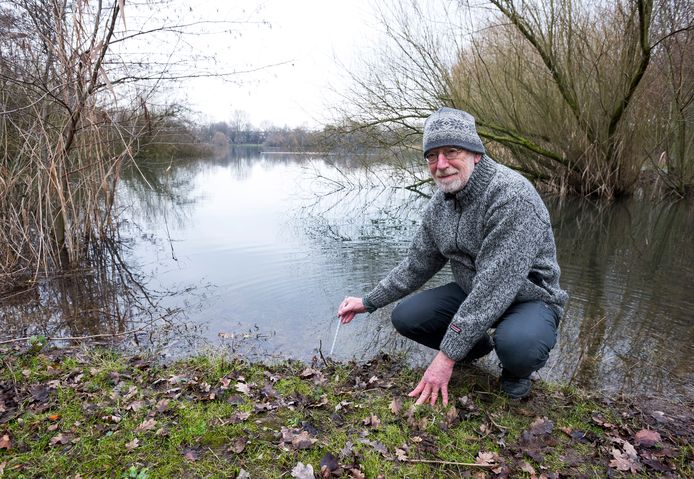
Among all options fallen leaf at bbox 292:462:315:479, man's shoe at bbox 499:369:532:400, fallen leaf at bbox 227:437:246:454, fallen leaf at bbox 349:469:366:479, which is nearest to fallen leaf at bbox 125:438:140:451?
fallen leaf at bbox 227:437:246:454

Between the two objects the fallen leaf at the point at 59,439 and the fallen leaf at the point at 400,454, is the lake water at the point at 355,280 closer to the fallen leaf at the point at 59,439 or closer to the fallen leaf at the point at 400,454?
the fallen leaf at the point at 400,454

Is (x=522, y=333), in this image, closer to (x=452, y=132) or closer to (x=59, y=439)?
(x=452, y=132)

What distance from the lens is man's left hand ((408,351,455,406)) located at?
2.52m

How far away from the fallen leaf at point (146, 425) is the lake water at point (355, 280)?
1.35 m

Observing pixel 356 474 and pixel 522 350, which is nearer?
pixel 356 474

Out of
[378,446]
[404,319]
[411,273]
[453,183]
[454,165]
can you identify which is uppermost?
[454,165]

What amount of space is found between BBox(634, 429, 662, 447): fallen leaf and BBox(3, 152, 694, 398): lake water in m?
0.85

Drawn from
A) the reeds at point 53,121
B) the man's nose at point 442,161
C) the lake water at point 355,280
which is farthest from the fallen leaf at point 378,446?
the reeds at point 53,121

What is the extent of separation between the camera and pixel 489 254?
8.23 ft

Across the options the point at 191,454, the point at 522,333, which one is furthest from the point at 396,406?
the point at 191,454

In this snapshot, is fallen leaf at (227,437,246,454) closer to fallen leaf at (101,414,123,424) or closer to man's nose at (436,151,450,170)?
fallen leaf at (101,414,123,424)

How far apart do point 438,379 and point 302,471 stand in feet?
3.04

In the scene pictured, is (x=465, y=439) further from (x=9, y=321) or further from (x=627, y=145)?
(x=627, y=145)

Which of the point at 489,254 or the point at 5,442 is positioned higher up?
the point at 489,254
